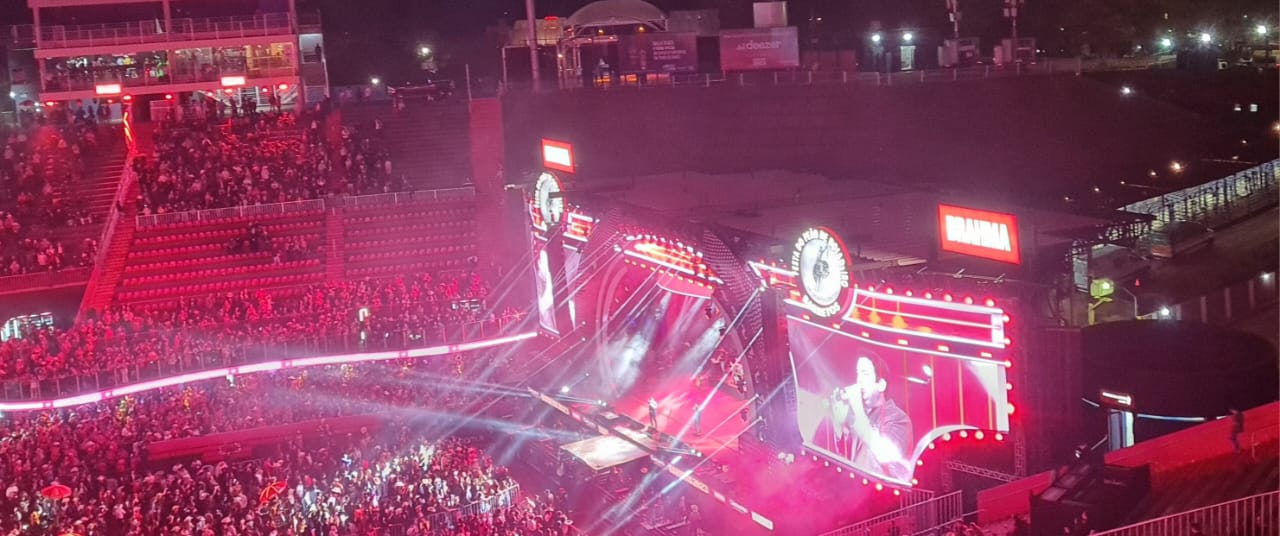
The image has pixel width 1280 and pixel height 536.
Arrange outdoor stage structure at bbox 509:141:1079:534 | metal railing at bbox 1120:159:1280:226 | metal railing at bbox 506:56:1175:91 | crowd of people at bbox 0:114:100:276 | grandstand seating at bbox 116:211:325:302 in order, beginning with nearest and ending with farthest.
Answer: outdoor stage structure at bbox 509:141:1079:534 < metal railing at bbox 1120:159:1280:226 < grandstand seating at bbox 116:211:325:302 < crowd of people at bbox 0:114:100:276 < metal railing at bbox 506:56:1175:91

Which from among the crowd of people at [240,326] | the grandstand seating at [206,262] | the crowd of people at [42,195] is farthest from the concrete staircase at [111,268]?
the crowd of people at [240,326]


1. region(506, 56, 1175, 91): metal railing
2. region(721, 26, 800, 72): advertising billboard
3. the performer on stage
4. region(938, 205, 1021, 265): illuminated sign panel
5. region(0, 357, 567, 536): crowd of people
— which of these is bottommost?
region(0, 357, 567, 536): crowd of people

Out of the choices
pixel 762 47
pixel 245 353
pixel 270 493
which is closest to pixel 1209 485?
pixel 270 493

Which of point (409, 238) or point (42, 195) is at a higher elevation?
point (42, 195)

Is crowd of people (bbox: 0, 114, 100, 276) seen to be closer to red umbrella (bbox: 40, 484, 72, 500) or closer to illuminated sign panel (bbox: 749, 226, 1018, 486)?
red umbrella (bbox: 40, 484, 72, 500)

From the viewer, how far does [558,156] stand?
26672 mm

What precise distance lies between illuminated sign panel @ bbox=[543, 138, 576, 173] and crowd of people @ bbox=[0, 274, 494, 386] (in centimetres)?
335

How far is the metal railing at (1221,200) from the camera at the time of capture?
22.2 metres

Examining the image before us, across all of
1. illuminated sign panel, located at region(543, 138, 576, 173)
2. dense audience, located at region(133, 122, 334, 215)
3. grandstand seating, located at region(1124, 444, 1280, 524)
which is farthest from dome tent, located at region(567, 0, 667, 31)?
grandstand seating, located at region(1124, 444, 1280, 524)

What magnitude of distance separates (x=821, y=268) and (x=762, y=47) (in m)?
14.7

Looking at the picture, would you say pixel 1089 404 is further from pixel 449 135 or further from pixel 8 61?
pixel 8 61

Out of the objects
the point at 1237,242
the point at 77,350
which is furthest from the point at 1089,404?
the point at 77,350

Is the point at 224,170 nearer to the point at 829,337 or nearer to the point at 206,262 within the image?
the point at 206,262

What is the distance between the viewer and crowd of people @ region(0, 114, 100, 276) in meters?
28.3
